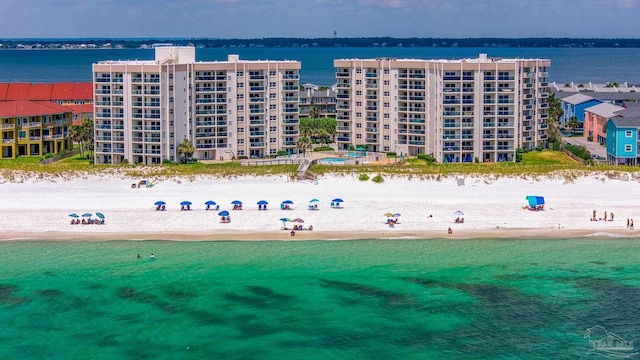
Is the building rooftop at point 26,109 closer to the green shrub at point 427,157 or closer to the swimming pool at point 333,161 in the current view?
the swimming pool at point 333,161

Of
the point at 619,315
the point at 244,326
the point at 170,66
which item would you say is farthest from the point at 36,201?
the point at 619,315

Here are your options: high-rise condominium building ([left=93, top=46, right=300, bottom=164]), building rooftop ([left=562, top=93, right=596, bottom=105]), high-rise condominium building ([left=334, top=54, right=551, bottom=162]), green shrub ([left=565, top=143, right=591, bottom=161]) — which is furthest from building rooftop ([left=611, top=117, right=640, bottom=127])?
building rooftop ([left=562, top=93, right=596, bottom=105])

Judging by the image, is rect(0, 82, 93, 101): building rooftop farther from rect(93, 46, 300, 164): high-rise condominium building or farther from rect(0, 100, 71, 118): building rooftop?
rect(93, 46, 300, 164): high-rise condominium building

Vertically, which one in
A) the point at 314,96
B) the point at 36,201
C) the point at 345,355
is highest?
the point at 314,96

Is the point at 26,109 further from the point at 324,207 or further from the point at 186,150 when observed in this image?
the point at 324,207

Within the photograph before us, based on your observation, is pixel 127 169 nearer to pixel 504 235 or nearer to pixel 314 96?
pixel 504 235

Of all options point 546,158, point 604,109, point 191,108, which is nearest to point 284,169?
point 191,108
